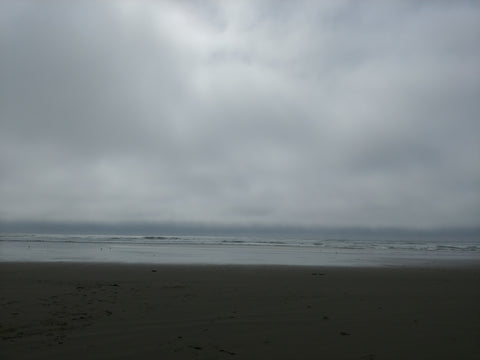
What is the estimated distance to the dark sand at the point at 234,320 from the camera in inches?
232

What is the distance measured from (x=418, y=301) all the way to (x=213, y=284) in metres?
6.17

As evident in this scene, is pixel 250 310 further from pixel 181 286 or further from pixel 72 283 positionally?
pixel 72 283

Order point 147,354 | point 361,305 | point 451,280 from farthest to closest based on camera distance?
point 451,280, point 361,305, point 147,354

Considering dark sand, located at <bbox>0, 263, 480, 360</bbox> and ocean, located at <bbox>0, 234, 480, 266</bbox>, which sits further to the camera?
ocean, located at <bbox>0, 234, 480, 266</bbox>

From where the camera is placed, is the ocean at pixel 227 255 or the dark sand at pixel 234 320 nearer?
the dark sand at pixel 234 320

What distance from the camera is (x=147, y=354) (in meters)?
5.69

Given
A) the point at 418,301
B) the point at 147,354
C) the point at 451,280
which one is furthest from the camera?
the point at 451,280

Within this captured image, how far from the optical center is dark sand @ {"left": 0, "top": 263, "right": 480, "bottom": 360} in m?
5.88

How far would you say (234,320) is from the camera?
7598 mm

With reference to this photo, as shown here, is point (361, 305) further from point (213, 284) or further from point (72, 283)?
point (72, 283)

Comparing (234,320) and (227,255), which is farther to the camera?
(227,255)

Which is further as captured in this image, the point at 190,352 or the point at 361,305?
the point at 361,305

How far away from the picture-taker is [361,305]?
9.18 meters

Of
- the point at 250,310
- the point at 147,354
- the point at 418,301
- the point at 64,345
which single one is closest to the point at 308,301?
the point at 250,310
